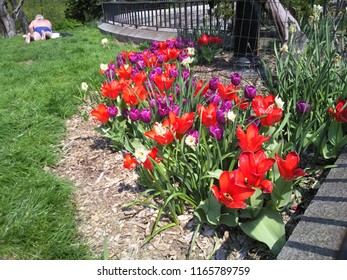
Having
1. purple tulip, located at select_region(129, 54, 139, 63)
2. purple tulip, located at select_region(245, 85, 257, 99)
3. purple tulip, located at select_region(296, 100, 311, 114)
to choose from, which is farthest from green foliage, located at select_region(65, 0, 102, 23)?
purple tulip, located at select_region(296, 100, 311, 114)

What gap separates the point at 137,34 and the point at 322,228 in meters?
Result: 7.74

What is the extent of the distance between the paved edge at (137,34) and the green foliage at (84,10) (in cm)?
816

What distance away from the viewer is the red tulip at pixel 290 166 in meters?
1.51

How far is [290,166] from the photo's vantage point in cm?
153

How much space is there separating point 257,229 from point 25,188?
161cm

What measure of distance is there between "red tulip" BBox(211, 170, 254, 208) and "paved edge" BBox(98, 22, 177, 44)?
20.9 ft

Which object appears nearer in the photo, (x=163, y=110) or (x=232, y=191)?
(x=232, y=191)

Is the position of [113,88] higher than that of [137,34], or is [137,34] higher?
[113,88]

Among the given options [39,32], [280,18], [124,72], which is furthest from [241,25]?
[39,32]

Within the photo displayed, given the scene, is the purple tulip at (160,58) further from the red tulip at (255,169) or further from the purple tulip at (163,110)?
the red tulip at (255,169)

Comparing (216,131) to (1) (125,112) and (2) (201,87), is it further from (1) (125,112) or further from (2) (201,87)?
(1) (125,112)

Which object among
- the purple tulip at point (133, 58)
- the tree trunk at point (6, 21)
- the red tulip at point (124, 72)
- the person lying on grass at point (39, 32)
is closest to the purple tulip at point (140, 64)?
the purple tulip at point (133, 58)

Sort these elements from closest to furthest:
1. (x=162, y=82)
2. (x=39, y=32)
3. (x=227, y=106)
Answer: (x=227, y=106), (x=162, y=82), (x=39, y=32)

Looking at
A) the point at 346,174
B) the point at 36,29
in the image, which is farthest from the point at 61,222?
the point at 36,29
